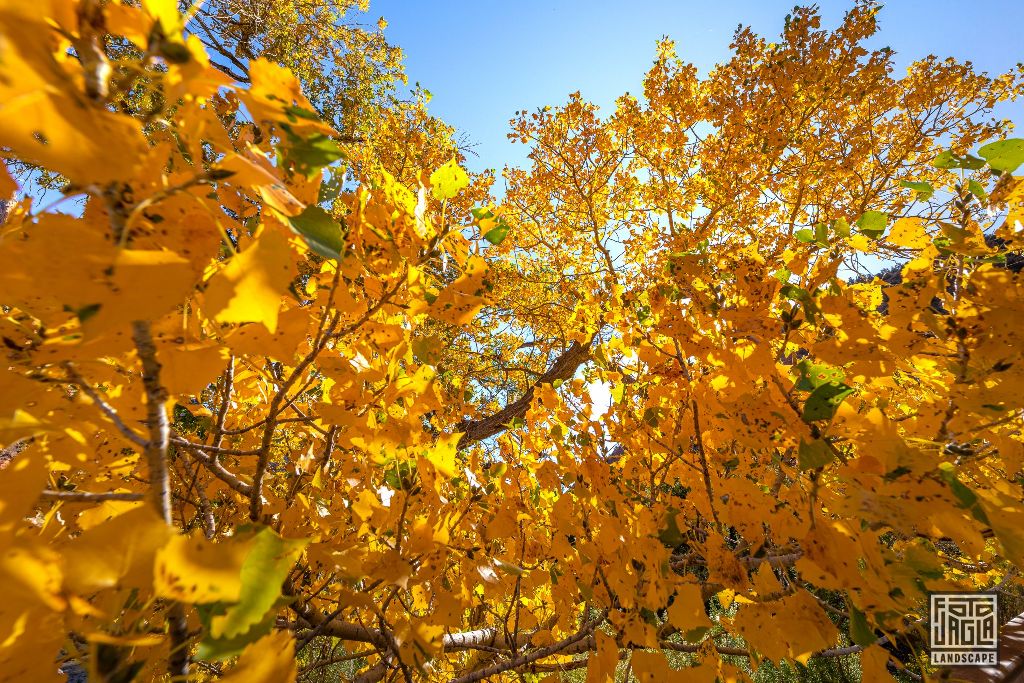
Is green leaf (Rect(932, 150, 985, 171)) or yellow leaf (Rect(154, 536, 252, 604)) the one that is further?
green leaf (Rect(932, 150, 985, 171))

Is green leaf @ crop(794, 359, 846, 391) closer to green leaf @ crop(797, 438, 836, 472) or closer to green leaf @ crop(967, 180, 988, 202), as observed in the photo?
green leaf @ crop(797, 438, 836, 472)

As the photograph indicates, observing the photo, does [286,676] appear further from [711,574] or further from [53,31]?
[711,574]

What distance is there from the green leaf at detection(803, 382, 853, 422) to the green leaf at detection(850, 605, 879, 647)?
1.09ft

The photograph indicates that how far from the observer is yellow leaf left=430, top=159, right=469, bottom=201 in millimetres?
736

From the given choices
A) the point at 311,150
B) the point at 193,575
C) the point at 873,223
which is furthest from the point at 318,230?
the point at 873,223

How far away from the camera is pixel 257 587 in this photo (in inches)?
14.4

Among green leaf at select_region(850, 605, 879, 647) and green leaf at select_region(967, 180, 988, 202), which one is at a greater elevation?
green leaf at select_region(967, 180, 988, 202)

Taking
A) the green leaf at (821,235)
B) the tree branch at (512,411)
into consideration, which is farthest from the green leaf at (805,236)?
the tree branch at (512,411)

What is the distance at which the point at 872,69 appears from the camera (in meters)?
4.02

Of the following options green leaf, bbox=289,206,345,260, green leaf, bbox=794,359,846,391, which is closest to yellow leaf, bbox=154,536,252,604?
green leaf, bbox=289,206,345,260

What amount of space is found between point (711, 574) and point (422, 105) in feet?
19.7

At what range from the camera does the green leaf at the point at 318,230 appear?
424mm

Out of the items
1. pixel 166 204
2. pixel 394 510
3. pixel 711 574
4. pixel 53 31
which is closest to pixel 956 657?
pixel 711 574

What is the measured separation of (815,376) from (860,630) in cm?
42
